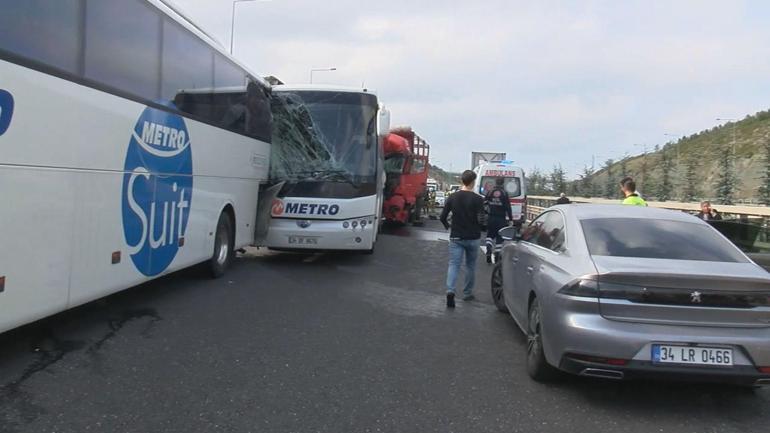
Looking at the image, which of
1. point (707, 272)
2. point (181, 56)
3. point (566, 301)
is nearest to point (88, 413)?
point (566, 301)

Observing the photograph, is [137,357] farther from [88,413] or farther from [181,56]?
[181,56]

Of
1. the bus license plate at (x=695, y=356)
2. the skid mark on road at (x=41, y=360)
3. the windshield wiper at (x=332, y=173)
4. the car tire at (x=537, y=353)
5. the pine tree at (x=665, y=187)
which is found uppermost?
the pine tree at (x=665, y=187)

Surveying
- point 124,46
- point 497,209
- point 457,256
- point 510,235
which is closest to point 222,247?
point 457,256

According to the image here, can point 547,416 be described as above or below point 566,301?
below

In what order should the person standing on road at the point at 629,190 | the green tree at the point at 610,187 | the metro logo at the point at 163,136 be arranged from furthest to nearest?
the green tree at the point at 610,187 < the person standing on road at the point at 629,190 < the metro logo at the point at 163,136

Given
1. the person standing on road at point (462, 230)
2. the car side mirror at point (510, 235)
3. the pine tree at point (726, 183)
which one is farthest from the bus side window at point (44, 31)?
the pine tree at point (726, 183)

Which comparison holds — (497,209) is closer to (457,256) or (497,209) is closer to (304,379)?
(457,256)

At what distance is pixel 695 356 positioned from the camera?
13.4 feet

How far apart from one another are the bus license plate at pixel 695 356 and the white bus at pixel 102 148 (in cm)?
471

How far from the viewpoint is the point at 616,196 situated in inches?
1468

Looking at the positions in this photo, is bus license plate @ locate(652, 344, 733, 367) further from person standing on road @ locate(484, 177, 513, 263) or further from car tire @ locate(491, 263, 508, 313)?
Result: person standing on road @ locate(484, 177, 513, 263)

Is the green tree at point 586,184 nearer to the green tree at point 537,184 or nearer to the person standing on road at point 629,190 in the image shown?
the green tree at point 537,184

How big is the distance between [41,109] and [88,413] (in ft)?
7.77

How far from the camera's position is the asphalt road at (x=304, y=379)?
4.03 meters
